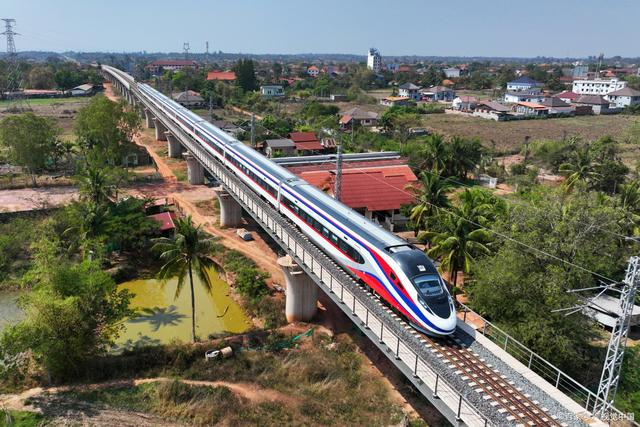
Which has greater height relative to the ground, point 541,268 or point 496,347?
point 541,268

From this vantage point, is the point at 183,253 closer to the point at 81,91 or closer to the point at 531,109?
the point at 531,109

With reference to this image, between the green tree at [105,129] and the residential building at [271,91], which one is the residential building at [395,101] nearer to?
the residential building at [271,91]

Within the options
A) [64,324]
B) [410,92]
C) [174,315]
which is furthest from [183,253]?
[410,92]

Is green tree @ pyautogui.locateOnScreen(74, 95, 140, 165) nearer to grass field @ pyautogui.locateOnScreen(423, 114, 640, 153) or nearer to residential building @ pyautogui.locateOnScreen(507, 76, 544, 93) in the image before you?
grass field @ pyautogui.locateOnScreen(423, 114, 640, 153)

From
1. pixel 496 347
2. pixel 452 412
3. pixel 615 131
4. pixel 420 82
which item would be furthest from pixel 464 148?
pixel 420 82

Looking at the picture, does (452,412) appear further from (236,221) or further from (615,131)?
(615,131)
